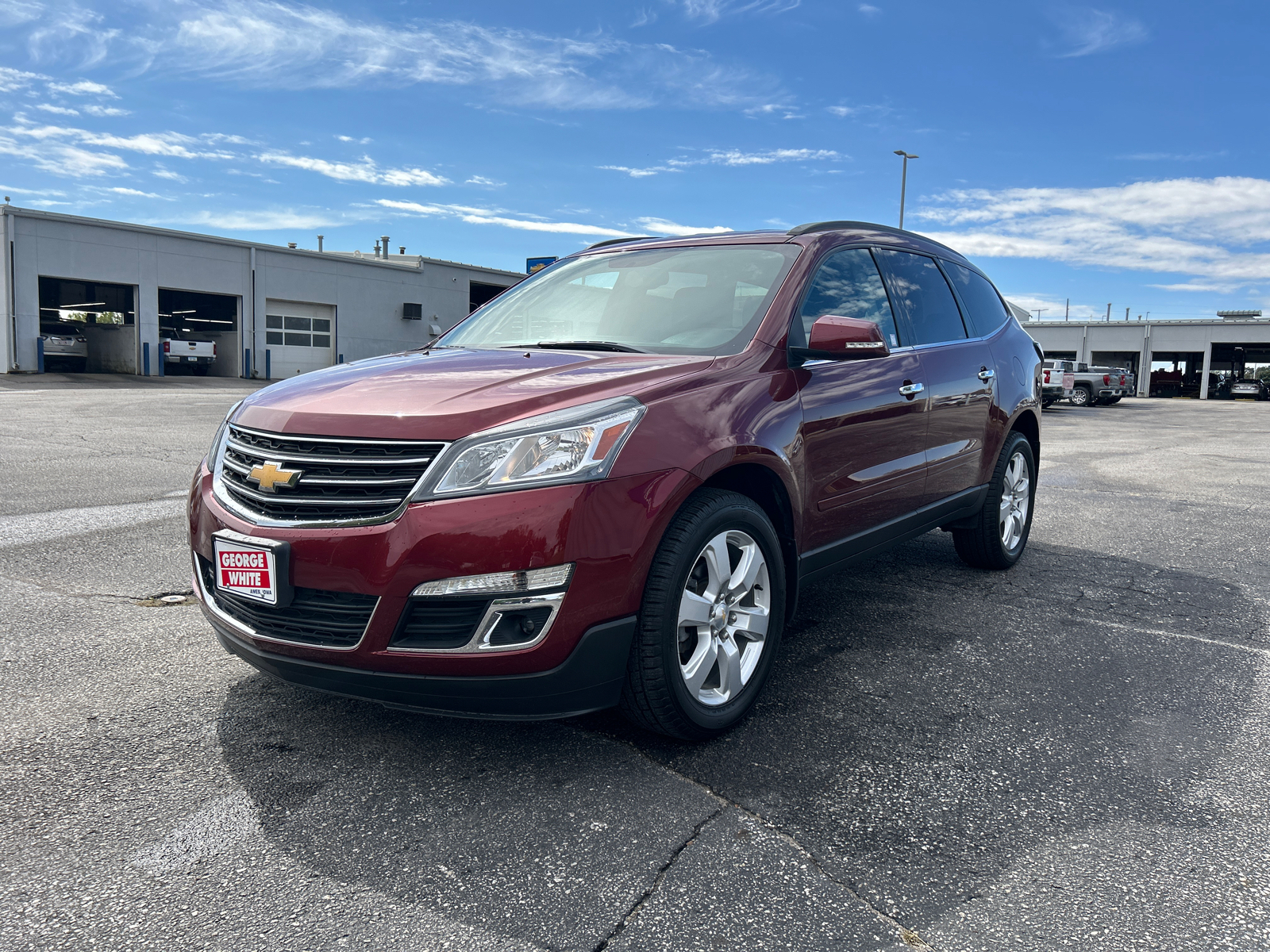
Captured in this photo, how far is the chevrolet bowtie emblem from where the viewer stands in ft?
8.36

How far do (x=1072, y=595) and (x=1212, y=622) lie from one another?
2.09ft

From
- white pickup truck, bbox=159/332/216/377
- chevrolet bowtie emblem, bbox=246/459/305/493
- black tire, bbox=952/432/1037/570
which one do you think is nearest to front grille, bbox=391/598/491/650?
chevrolet bowtie emblem, bbox=246/459/305/493

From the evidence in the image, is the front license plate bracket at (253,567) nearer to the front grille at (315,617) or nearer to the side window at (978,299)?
the front grille at (315,617)

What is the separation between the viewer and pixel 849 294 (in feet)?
12.6

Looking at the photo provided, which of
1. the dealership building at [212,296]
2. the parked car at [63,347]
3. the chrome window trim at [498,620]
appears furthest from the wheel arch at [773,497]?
the parked car at [63,347]

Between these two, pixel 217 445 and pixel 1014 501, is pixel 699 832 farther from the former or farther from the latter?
pixel 1014 501

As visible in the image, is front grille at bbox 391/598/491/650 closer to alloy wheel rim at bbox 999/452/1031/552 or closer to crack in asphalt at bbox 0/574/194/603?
crack in asphalt at bbox 0/574/194/603

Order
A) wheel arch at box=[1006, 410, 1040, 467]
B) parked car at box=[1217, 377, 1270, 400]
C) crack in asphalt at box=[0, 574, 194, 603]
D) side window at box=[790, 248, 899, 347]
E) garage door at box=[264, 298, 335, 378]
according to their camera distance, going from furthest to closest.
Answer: parked car at box=[1217, 377, 1270, 400] < garage door at box=[264, 298, 335, 378] < wheel arch at box=[1006, 410, 1040, 467] < crack in asphalt at box=[0, 574, 194, 603] < side window at box=[790, 248, 899, 347]

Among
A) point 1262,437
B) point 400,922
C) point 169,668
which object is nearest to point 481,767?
point 400,922

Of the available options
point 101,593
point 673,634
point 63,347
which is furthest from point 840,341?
point 63,347

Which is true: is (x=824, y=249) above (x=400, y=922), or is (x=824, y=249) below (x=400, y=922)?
above

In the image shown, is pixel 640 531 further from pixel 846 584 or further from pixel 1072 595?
pixel 1072 595

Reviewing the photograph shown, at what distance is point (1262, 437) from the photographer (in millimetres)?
17469

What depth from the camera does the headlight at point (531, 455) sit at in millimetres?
2385
